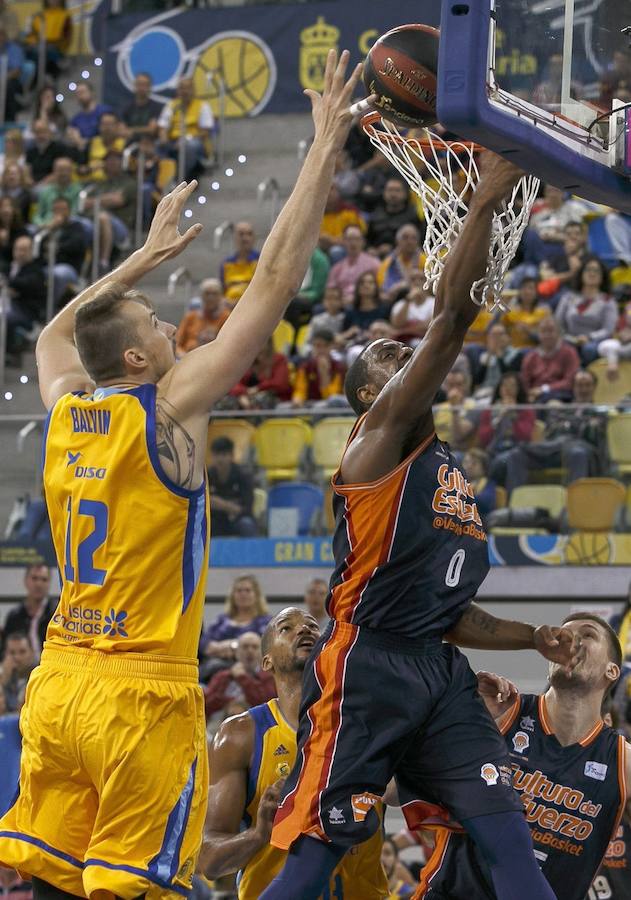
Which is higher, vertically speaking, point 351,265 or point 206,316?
point 351,265

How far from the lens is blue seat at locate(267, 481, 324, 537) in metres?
11.5

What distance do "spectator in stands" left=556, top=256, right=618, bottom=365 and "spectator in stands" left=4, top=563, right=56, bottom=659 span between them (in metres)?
4.77

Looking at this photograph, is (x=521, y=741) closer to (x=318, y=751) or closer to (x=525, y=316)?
(x=318, y=751)

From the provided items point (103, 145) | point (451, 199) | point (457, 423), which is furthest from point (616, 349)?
point (103, 145)

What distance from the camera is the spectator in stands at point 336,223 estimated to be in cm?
1535

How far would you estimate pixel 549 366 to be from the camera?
12516 mm

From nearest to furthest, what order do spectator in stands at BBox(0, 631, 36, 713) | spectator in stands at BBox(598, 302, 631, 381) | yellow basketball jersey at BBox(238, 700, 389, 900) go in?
1. yellow basketball jersey at BBox(238, 700, 389, 900)
2. spectator in stands at BBox(0, 631, 36, 713)
3. spectator in stands at BBox(598, 302, 631, 381)

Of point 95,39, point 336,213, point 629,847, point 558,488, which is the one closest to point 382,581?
point 629,847

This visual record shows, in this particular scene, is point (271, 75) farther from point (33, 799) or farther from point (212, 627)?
point (33, 799)

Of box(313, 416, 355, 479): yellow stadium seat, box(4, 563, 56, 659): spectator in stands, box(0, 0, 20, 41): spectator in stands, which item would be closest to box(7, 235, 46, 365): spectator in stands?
box(4, 563, 56, 659): spectator in stands

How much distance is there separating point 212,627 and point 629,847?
17.7 feet

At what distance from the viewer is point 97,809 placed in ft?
14.1

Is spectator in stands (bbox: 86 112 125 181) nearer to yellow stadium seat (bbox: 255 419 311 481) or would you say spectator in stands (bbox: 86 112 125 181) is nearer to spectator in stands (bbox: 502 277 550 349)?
spectator in stands (bbox: 502 277 550 349)

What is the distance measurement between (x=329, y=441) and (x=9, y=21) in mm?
11512
